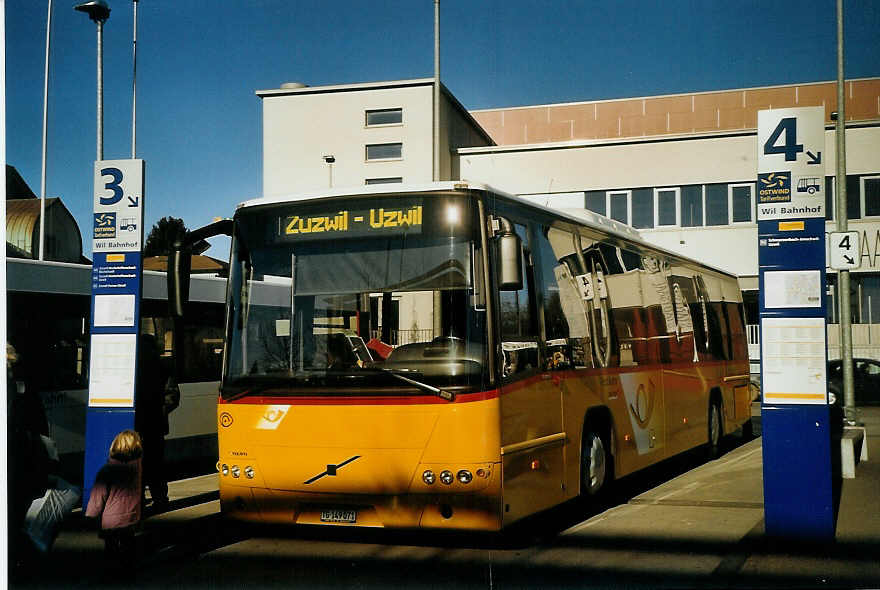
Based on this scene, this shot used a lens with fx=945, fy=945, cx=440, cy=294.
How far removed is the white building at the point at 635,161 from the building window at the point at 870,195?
3 centimetres

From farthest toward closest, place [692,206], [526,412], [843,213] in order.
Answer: [692,206]
[843,213]
[526,412]

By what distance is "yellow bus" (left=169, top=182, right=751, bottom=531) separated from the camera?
7223 millimetres

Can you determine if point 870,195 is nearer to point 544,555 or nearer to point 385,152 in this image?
point 544,555

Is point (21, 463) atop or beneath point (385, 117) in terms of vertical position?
beneath

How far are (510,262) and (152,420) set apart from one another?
4.85 meters

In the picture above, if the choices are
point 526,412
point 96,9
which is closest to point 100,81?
point 96,9

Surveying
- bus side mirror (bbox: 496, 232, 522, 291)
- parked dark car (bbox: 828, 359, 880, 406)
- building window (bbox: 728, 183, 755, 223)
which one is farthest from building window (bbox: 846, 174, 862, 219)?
bus side mirror (bbox: 496, 232, 522, 291)

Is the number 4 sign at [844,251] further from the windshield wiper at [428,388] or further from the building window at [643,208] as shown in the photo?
the building window at [643,208]

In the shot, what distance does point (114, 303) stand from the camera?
9297 millimetres

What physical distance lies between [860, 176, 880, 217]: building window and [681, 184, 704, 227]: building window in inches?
271

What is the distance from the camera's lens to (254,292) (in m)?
8.00

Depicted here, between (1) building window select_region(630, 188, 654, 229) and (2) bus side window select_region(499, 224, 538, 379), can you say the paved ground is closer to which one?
(2) bus side window select_region(499, 224, 538, 379)

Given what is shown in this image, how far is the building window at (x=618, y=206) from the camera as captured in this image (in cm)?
2928

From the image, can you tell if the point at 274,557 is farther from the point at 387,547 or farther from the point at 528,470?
the point at 528,470
